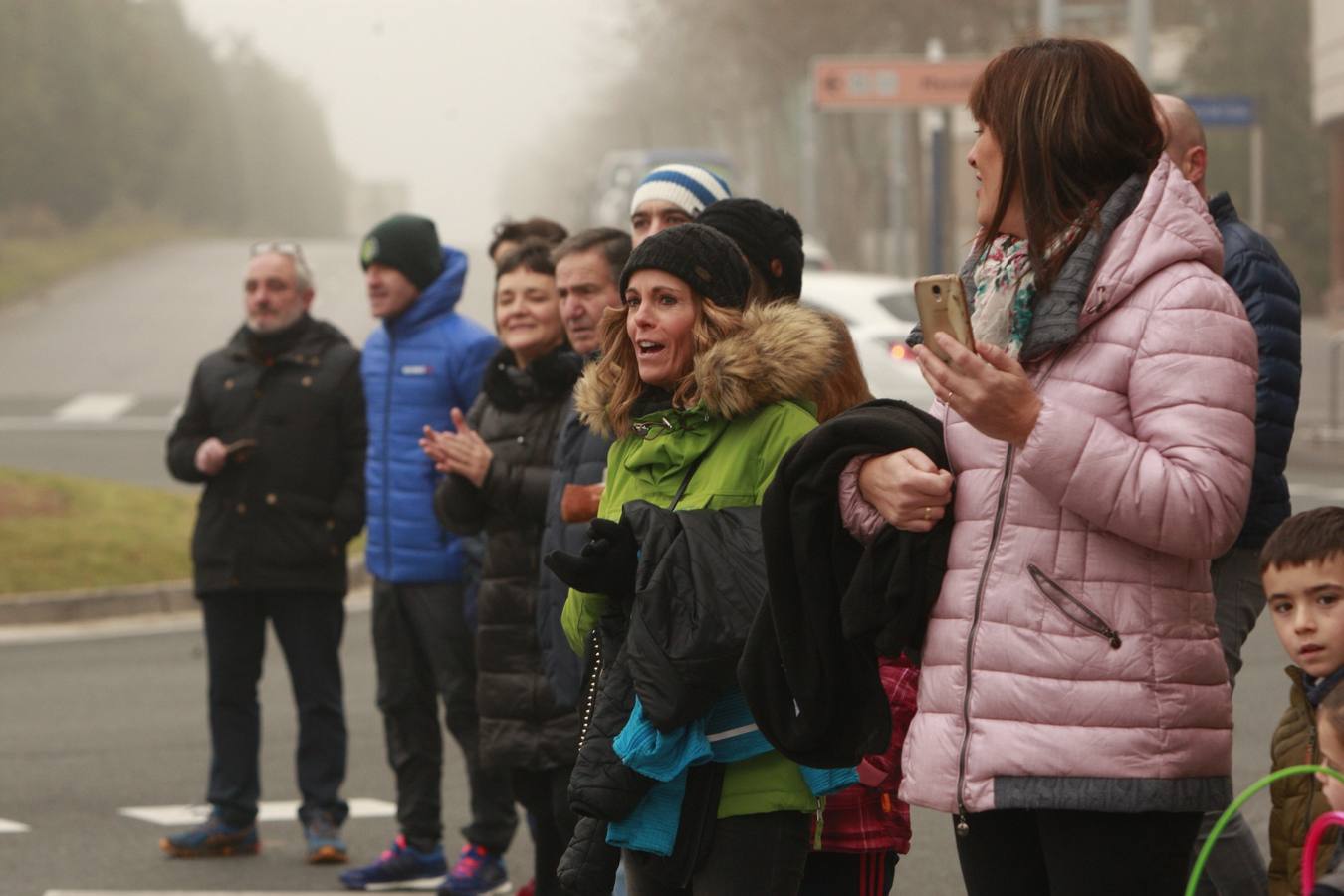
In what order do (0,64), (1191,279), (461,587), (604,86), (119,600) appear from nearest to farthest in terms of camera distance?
(1191,279) → (461,587) → (119,600) → (0,64) → (604,86)

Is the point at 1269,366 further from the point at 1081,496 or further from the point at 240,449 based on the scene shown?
the point at 240,449

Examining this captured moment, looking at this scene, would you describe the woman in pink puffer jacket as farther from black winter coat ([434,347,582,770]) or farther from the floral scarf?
black winter coat ([434,347,582,770])

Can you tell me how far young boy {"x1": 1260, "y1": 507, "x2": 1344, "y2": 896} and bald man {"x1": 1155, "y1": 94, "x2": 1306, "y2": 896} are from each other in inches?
27.5

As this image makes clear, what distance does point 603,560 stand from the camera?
4.17 meters

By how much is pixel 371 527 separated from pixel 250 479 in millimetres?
583

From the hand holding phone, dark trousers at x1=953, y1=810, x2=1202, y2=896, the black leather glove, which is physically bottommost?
dark trousers at x1=953, y1=810, x2=1202, y2=896

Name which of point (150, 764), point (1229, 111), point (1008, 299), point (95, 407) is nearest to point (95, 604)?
point (150, 764)

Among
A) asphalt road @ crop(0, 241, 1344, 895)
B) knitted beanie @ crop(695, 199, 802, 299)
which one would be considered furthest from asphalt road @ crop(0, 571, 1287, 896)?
knitted beanie @ crop(695, 199, 802, 299)

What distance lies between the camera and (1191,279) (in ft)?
10.5

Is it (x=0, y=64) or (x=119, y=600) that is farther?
(x=0, y=64)

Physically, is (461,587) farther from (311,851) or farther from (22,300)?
(22,300)

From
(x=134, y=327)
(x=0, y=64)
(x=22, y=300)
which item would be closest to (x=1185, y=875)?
(x=134, y=327)

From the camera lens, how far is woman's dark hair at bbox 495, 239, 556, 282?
6.24 m

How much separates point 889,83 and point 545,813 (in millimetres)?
27090
